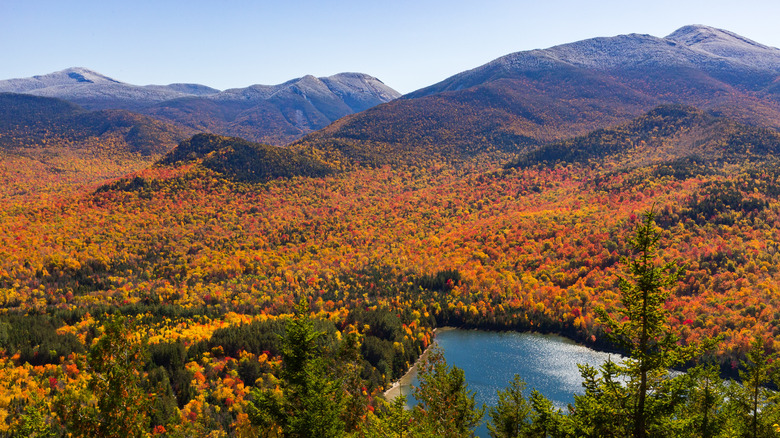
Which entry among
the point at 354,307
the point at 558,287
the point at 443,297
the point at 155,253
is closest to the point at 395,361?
the point at 354,307

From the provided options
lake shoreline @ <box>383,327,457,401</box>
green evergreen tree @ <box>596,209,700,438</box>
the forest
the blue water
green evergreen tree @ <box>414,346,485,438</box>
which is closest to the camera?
green evergreen tree @ <box>596,209,700,438</box>

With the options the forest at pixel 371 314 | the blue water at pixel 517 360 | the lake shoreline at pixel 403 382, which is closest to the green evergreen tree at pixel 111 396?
the forest at pixel 371 314

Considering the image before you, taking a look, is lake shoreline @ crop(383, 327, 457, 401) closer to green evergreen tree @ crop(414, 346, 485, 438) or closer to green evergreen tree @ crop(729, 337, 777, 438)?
green evergreen tree @ crop(414, 346, 485, 438)

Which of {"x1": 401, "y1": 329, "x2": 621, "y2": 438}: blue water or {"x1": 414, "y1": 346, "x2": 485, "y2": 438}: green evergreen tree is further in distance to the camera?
{"x1": 401, "y1": 329, "x2": 621, "y2": 438}: blue water

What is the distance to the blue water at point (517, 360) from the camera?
92.8m

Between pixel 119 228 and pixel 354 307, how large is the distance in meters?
124

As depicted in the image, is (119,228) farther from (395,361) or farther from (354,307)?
(395,361)

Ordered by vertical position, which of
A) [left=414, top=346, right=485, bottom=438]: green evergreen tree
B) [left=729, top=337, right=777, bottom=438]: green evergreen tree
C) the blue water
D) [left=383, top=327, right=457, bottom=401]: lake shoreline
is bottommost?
[left=383, top=327, right=457, bottom=401]: lake shoreline

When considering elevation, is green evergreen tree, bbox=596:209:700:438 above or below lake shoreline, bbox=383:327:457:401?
above

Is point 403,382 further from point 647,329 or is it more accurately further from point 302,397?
point 647,329

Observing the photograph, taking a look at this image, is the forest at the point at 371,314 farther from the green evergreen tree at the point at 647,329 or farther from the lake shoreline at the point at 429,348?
the lake shoreline at the point at 429,348

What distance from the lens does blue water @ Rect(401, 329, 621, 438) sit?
Answer: 9275 cm

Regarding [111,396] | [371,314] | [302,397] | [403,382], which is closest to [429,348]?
[403,382]

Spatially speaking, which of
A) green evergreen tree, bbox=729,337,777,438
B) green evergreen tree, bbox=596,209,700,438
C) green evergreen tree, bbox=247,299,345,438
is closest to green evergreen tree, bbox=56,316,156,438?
green evergreen tree, bbox=247,299,345,438
